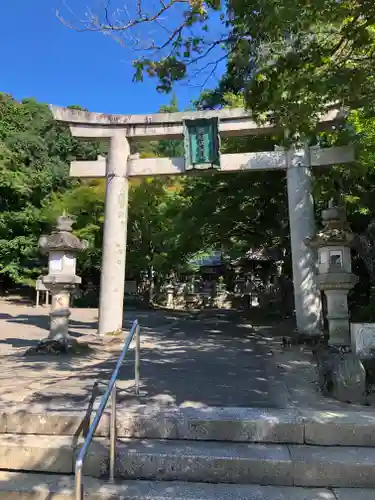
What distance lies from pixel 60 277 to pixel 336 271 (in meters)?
4.77

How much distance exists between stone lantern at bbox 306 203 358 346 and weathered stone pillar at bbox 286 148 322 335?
1523 millimetres

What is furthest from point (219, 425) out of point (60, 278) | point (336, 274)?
point (60, 278)

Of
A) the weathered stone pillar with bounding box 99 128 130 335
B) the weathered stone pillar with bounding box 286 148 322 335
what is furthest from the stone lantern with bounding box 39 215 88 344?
the weathered stone pillar with bounding box 286 148 322 335

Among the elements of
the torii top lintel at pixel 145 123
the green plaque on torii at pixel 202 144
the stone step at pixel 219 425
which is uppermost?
the torii top lintel at pixel 145 123

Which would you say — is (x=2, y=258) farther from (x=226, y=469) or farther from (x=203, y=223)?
(x=226, y=469)

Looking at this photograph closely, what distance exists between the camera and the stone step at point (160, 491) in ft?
9.14

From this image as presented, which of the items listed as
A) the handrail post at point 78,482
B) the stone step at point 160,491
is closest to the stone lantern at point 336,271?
the stone step at point 160,491

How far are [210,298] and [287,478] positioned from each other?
69.6 feet

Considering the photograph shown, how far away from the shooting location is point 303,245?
29.0 ft

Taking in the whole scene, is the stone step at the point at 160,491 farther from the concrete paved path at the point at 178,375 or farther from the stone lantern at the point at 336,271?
the stone lantern at the point at 336,271

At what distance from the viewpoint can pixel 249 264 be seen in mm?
24484

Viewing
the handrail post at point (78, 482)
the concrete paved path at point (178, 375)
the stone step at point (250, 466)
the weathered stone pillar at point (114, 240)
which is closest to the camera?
the handrail post at point (78, 482)

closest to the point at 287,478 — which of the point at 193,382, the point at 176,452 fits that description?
the point at 176,452

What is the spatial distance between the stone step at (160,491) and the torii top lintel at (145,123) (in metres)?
7.75
